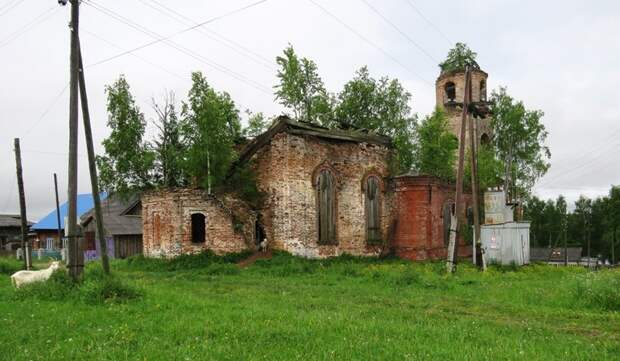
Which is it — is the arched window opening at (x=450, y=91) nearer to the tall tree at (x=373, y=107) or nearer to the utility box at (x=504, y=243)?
the tall tree at (x=373, y=107)

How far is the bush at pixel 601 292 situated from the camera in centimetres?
1004

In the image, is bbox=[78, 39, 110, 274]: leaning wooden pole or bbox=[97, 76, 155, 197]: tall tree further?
bbox=[97, 76, 155, 197]: tall tree

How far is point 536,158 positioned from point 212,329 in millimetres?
36675

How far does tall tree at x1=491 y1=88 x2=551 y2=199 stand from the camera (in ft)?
124

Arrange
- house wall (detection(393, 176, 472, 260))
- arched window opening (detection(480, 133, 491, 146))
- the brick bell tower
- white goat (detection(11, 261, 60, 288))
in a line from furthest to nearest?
arched window opening (detection(480, 133, 491, 146))
the brick bell tower
house wall (detection(393, 176, 472, 260))
white goat (detection(11, 261, 60, 288))

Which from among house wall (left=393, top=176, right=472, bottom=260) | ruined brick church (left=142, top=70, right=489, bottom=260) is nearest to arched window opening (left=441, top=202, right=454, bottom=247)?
house wall (left=393, top=176, right=472, bottom=260)

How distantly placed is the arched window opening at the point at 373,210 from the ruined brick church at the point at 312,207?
0.16ft

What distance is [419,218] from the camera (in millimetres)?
23406

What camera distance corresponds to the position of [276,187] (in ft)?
67.0

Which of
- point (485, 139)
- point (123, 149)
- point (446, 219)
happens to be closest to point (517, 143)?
point (485, 139)

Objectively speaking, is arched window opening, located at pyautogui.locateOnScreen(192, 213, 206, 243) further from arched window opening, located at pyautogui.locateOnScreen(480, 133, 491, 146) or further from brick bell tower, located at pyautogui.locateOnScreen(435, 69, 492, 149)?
arched window opening, located at pyautogui.locateOnScreen(480, 133, 491, 146)

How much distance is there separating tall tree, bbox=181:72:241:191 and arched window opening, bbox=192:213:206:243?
1.51 metres

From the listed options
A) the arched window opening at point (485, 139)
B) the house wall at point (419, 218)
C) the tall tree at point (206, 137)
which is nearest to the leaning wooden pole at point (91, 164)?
the tall tree at point (206, 137)

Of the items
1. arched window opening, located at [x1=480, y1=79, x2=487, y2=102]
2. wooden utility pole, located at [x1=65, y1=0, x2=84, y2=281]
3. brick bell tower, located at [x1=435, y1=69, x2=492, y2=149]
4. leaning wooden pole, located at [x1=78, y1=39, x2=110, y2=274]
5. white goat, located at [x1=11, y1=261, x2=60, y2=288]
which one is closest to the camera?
wooden utility pole, located at [x1=65, y1=0, x2=84, y2=281]
